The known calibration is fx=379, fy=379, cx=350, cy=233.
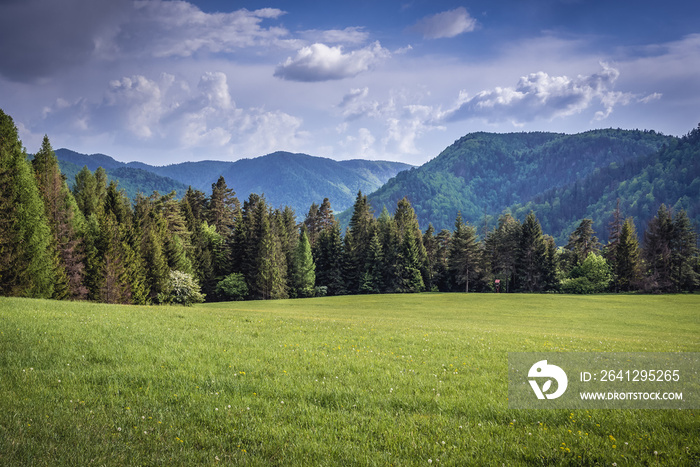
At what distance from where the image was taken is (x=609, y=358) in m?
13.1

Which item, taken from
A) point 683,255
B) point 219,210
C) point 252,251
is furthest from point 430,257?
point 219,210

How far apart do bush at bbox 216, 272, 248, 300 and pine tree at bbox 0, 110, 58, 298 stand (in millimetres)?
41012

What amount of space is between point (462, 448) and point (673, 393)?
639 centimetres

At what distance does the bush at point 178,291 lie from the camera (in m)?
52.6

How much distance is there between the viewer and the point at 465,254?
8519cm

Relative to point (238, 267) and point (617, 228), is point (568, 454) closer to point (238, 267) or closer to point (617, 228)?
point (238, 267)

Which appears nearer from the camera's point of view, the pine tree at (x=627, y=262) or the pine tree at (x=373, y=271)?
the pine tree at (x=627, y=262)

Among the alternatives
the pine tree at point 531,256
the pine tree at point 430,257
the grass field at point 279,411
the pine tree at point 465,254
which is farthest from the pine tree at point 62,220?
the pine tree at point 531,256

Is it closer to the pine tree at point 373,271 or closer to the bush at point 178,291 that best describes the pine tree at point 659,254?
the pine tree at point 373,271

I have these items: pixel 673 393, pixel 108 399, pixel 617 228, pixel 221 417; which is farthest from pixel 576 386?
pixel 617 228

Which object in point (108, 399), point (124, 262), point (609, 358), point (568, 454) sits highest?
point (124, 262)

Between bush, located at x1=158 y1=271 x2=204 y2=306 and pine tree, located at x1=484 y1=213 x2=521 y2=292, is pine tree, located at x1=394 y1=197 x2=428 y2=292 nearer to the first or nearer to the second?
pine tree, located at x1=484 y1=213 x2=521 y2=292

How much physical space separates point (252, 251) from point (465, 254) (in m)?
46.6

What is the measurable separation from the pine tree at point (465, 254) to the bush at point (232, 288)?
46391mm
